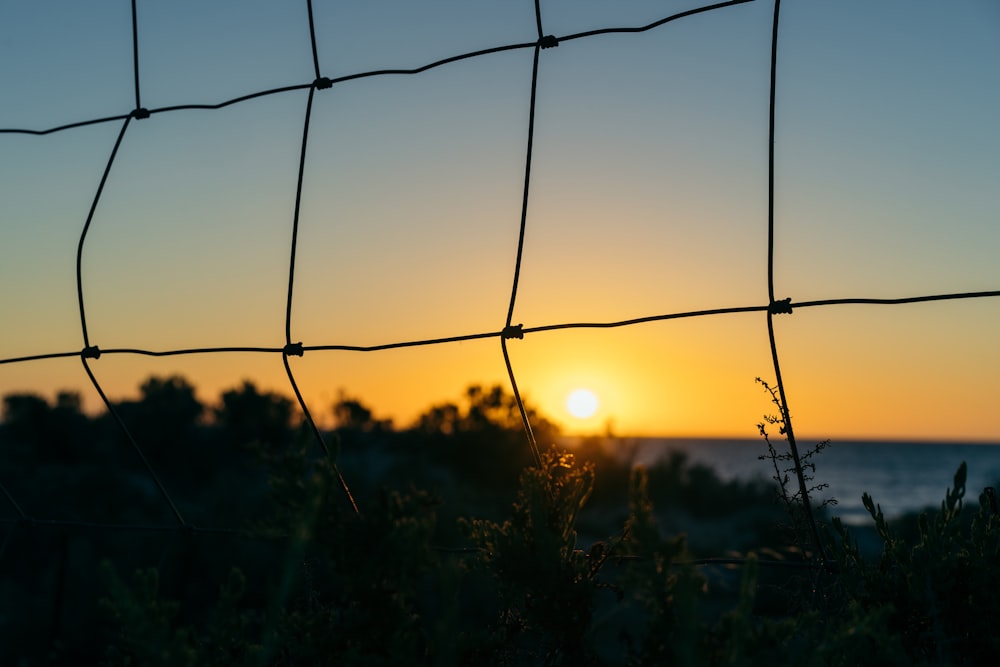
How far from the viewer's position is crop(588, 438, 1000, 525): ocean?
47219mm

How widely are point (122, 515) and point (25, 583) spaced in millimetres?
2326

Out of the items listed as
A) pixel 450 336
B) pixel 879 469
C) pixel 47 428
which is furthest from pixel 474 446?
pixel 879 469

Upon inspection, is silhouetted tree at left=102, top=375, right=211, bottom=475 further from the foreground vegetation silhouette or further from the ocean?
the foreground vegetation silhouette

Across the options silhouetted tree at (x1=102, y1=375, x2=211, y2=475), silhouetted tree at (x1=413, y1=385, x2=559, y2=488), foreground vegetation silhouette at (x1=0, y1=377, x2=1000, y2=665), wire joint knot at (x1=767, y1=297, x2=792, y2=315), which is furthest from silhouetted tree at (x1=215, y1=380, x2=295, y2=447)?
wire joint knot at (x1=767, y1=297, x2=792, y2=315)

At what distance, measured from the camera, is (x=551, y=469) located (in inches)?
55.9

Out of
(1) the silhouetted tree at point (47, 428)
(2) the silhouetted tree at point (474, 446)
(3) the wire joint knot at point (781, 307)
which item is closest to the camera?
(3) the wire joint knot at point (781, 307)

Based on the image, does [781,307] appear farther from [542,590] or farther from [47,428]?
[47,428]

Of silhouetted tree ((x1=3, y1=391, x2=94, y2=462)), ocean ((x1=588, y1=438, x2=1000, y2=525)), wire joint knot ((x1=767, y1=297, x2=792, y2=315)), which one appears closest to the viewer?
wire joint knot ((x1=767, y1=297, x2=792, y2=315))

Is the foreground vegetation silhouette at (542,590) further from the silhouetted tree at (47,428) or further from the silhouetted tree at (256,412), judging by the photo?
the silhouetted tree at (47,428)

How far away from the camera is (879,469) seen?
69500 mm

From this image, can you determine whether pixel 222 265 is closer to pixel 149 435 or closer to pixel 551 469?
pixel 551 469

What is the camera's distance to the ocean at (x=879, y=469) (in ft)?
155

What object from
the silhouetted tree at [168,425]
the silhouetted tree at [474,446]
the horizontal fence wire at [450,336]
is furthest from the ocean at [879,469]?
the horizontal fence wire at [450,336]

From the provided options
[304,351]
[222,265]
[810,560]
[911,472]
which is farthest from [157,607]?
[911,472]
